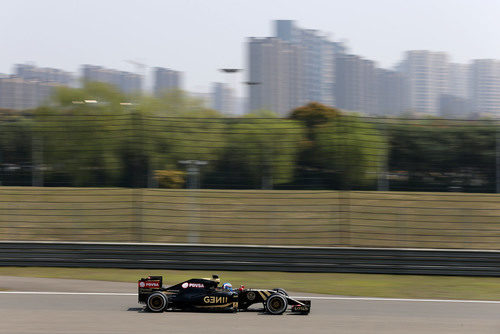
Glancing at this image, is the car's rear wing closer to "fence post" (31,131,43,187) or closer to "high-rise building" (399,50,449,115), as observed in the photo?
"fence post" (31,131,43,187)

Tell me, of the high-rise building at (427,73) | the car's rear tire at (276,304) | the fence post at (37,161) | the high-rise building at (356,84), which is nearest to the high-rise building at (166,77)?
the high-rise building at (356,84)

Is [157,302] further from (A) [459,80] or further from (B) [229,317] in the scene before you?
(A) [459,80]

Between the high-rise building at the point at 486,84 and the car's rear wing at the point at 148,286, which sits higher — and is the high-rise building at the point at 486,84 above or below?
above

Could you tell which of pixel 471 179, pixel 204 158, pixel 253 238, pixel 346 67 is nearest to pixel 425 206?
pixel 471 179

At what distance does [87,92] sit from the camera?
123 ft

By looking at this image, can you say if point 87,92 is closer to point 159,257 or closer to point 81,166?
point 81,166

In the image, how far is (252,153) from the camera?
1256 cm

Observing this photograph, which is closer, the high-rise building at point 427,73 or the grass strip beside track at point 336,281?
the grass strip beside track at point 336,281

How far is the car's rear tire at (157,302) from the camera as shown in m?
7.70

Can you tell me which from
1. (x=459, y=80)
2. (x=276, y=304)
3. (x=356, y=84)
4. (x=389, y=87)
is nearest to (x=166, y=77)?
(x=356, y=84)

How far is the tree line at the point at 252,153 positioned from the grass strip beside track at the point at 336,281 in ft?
7.28

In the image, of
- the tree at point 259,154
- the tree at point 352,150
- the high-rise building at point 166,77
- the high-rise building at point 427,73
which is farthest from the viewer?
the high-rise building at point 427,73

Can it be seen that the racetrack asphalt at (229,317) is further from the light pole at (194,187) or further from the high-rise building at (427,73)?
the high-rise building at (427,73)

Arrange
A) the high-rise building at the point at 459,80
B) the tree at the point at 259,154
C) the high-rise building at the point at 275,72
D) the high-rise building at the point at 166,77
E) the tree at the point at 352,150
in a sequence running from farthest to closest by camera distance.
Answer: the high-rise building at the point at 459,80, the high-rise building at the point at 275,72, the high-rise building at the point at 166,77, the tree at the point at 259,154, the tree at the point at 352,150
